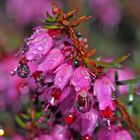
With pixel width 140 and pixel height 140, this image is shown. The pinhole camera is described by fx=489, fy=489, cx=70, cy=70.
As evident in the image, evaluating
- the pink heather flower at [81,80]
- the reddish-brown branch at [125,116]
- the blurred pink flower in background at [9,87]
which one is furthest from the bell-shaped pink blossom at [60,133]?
the blurred pink flower in background at [9,87]

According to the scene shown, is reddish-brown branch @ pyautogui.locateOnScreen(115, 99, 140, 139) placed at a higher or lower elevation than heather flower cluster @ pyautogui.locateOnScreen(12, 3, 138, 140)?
lower

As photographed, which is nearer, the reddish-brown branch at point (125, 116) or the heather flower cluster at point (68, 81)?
the heather flower cluster at point (68, 81)

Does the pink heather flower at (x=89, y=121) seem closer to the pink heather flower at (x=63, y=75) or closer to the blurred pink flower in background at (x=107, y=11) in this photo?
the pink heather flower at (x=63, y=75)

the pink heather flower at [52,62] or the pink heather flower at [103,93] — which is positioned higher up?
the pink heather flower at [52,62]

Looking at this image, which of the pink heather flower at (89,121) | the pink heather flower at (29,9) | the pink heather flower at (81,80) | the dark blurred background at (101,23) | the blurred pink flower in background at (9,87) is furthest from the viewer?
the pink heather flower at (29,9)

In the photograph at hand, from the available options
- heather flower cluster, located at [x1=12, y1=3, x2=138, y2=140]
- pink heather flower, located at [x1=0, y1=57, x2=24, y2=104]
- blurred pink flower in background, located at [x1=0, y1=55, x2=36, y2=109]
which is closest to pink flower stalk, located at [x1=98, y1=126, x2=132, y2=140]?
heather flower cluster, located at [x1=12, y1=3, x2=138, y2=140]

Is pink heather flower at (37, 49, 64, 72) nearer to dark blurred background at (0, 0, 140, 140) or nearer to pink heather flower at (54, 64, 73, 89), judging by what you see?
pink heather flower at (54, 64, 73, 89)

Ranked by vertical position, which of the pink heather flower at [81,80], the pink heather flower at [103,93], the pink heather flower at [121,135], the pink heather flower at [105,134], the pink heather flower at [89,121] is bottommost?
the pink heather flower at [121,135]

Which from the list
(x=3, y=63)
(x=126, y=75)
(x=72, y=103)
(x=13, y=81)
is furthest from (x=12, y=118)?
(x=72, y=103)
